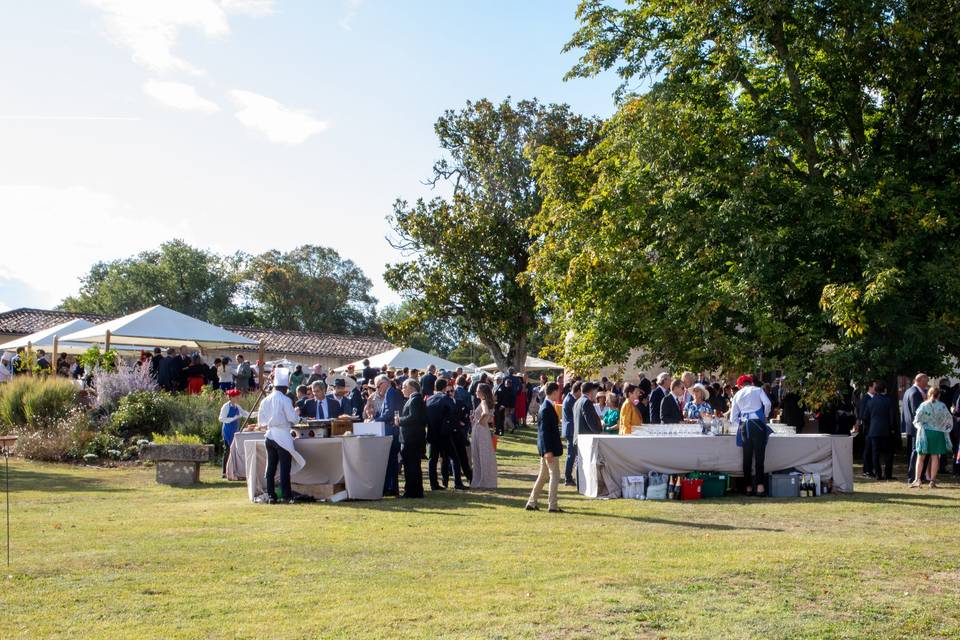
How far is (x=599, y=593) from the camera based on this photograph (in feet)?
26.9

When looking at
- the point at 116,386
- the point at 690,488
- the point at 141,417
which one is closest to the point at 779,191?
the point at 690,488

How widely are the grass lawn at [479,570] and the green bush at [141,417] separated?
6982 millimetres

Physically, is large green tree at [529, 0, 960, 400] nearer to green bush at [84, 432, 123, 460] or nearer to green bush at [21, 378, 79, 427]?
green bush at [84, 432, 123, 460]

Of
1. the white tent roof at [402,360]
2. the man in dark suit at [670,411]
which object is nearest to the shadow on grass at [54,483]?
the man in dark suit at [670,411]

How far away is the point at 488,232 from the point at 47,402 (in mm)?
21988

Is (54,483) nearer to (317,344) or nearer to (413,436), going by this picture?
(413,436)

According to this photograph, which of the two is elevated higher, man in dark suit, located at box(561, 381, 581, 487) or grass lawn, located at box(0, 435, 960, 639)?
man in dark suit, located at box(561, 381, 581, 487)

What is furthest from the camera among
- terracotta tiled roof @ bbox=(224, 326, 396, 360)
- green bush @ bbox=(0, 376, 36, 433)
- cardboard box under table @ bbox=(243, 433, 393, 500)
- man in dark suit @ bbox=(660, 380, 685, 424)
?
terracotta tiled roof @ bbox=(224, 326, 396, 360)

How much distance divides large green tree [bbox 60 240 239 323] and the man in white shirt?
73132 mm

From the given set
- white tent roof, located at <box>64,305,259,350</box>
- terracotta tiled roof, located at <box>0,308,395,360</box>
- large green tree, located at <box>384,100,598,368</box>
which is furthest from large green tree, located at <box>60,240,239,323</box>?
white tent roof, located at <box>64,305,259,350</box>

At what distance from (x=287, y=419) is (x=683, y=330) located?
10.3m

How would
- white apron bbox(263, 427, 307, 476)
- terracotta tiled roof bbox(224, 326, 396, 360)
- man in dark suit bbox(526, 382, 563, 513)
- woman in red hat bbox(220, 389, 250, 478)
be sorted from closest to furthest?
man in dark suit bbox(526, 382, 563, 513) < white apron bbox(263, 427, 307, 476) < woman in red hat bbox(220, 389, 250, 478) < terracotta tiled roof bbox(224, 326, 396, 360)

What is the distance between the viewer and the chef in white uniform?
14555mm

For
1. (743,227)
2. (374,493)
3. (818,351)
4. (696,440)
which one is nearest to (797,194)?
(743,227)
